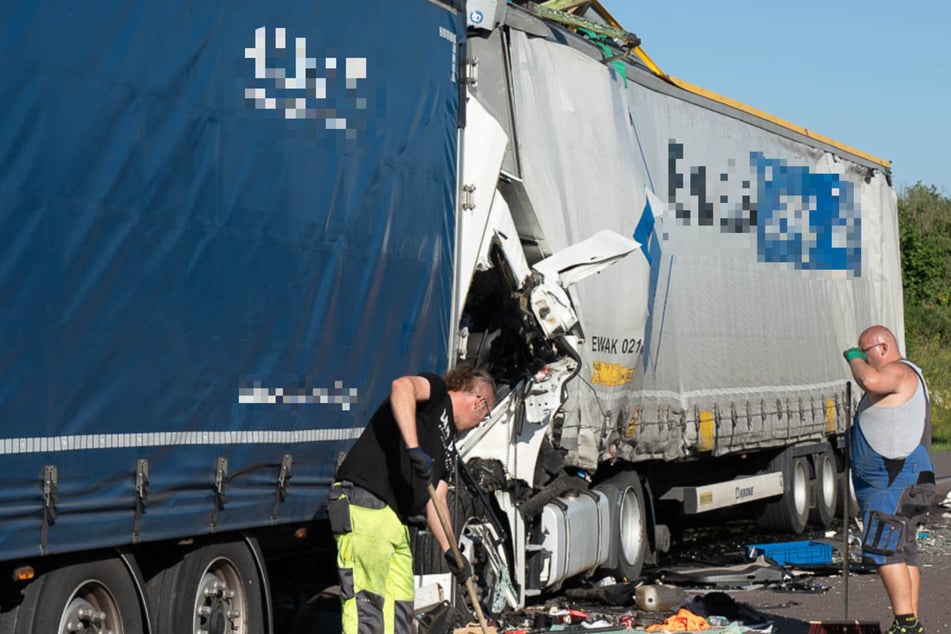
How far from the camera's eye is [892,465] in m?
9.86

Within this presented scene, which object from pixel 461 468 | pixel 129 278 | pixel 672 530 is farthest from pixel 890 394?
pixel 672 530

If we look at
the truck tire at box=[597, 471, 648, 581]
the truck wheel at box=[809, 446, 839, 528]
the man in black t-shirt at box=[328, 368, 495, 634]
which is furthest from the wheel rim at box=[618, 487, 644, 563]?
the man in black t-shirt at box=[328, 368, 495, 634]

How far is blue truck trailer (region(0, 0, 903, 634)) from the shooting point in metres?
7.00

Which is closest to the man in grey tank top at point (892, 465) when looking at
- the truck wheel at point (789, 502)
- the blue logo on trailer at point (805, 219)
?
the blue logo on trailer at point (805, 219)

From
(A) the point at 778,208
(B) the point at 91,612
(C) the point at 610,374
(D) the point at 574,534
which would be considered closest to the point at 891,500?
(D) the point at 574,534

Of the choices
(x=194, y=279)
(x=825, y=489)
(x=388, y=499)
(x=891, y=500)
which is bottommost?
(x=825, y=489)

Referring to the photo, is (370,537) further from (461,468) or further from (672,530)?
(672,530)

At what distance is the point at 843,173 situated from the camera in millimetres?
20891

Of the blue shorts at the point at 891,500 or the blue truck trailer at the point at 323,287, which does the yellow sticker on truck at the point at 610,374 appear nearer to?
the blue truck trailer at the point at 323,287

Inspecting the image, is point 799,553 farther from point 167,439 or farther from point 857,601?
point 167,439

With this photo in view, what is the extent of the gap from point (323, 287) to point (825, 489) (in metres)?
13.1

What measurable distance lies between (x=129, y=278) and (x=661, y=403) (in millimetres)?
8191

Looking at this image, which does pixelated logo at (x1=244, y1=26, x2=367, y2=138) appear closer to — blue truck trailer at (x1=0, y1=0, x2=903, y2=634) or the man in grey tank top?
blue truck trailer at (x1=0, y1=0, x2=903, y2=634)

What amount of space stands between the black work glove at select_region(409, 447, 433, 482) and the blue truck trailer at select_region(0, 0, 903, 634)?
4.14 feet
